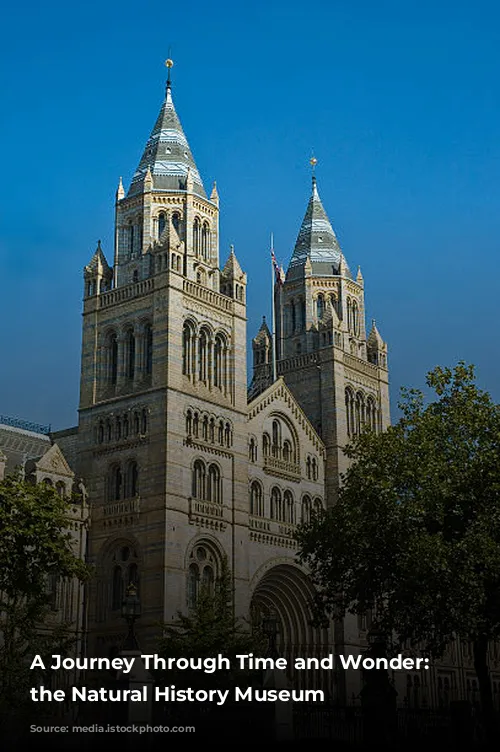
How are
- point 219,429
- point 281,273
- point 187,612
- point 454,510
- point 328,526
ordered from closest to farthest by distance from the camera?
point 454,510 < point 328,526 < point 187,612 < point 219,429 < point 281,273

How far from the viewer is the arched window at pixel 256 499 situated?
6619 cm

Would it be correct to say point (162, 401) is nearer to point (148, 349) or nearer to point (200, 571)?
point (148, 349)

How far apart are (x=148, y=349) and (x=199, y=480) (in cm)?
836

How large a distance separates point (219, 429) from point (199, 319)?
6.77 meters

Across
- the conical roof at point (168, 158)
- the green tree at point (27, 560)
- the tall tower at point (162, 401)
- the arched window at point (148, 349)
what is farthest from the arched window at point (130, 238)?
the green tree at point (27, 560)

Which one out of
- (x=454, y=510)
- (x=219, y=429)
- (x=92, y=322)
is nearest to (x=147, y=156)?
(x=92, y=322)

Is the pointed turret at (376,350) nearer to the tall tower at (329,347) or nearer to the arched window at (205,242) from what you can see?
the tall tower at (329,347)

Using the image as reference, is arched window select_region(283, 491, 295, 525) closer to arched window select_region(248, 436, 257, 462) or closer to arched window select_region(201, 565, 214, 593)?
arched window select_region(248, 436, 257, 462)

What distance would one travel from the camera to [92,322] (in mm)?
66375

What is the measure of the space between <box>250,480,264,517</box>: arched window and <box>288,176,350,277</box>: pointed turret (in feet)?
67.2

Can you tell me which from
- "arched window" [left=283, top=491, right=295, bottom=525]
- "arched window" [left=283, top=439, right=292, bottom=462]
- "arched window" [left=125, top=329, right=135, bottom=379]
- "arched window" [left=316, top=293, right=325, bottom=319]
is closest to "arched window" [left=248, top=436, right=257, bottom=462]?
"arched window" [left=283, top=439, right=292, bottom=462]

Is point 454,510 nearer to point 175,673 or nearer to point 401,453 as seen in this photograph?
point 401,453

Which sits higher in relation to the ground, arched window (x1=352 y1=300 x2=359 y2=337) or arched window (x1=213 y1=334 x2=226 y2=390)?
arched window (x1=352 y1=300 x2=359 y2=337)

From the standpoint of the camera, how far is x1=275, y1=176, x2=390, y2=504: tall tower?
7456cm
